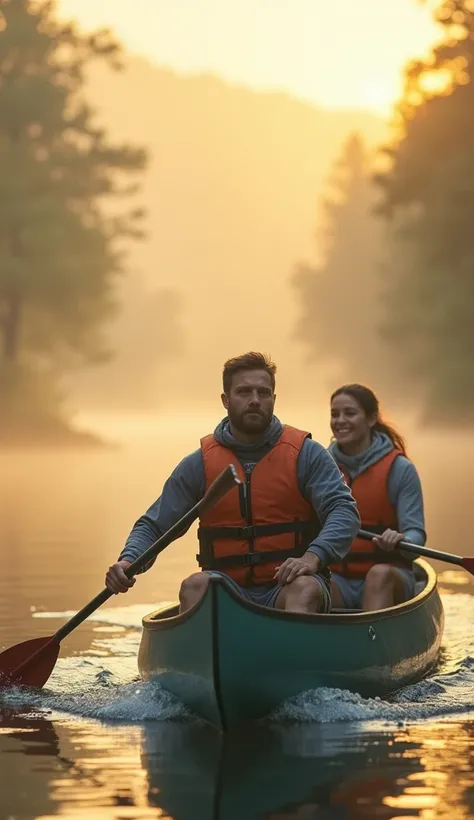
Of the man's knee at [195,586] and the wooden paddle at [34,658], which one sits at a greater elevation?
the man's knee at [195,586]

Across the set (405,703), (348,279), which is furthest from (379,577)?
(348,279)

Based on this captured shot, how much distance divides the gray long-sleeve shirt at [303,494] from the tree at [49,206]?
25229 mm

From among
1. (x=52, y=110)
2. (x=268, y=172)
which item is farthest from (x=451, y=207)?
(x=268, y=172)

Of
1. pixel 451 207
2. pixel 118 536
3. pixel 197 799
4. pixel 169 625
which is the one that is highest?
pixel 451 207

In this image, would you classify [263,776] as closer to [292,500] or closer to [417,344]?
[292,500]

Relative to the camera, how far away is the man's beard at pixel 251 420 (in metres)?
6.43

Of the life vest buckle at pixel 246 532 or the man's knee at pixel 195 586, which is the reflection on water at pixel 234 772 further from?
the life vest buckle at pixel 246 532

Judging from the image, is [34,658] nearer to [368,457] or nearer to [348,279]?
[368,457]

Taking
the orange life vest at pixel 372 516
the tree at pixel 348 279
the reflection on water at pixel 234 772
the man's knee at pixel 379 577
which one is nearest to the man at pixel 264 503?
the reflection on water at pixel 234 772

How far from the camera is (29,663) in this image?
7035 millimetres

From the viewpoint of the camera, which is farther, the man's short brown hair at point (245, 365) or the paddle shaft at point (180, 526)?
the man's short brown hair at point (245, 365)

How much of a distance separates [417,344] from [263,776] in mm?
41945

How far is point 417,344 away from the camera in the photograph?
1838 inches

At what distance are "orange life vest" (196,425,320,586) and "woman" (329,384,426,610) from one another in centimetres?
138
